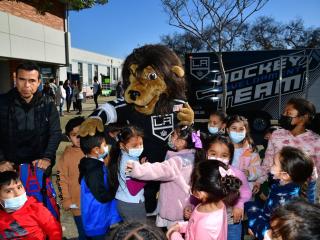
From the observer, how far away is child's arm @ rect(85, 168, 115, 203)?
2.56 metres

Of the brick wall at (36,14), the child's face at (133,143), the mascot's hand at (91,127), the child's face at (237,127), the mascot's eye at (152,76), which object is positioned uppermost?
the brick wall at (36,14)

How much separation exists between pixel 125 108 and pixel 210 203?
1.23 meters

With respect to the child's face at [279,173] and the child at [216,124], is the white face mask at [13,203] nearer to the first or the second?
the child's face at [279,173]

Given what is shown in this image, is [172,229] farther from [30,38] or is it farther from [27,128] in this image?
[30,38]

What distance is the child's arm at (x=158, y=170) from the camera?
84.4 inches

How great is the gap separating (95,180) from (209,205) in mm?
1000

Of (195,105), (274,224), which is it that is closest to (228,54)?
(195,105)

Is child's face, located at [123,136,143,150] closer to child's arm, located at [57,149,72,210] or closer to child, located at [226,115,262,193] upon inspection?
child's arm, located at [57,149,72,210]

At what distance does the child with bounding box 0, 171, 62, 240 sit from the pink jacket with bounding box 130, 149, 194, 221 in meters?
0.87

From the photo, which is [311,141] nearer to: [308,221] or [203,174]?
[203,174]

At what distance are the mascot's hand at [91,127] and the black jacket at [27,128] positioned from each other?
20.2 inches

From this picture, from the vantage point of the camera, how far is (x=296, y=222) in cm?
148

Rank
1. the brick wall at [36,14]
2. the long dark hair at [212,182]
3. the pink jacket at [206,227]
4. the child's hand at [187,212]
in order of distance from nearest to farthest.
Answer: the pink jacket at [206,227], the long dark hair at [212,182], the child's hand at [187,212], the brick wall at [36,14]

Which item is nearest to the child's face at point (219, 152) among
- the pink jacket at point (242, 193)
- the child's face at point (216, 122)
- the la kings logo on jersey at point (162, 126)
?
the pink jacket at point (242, 193)
